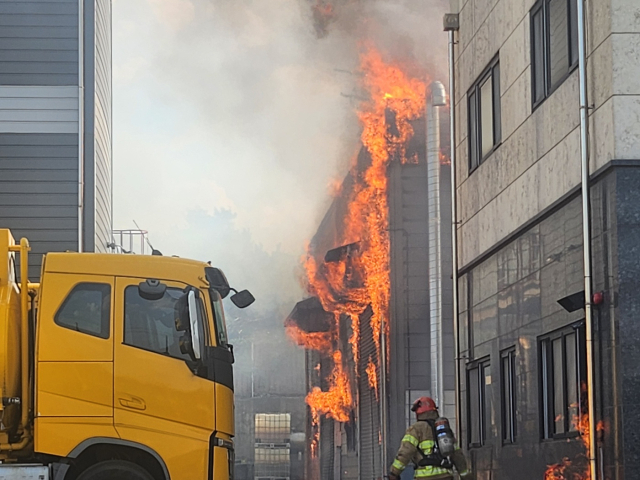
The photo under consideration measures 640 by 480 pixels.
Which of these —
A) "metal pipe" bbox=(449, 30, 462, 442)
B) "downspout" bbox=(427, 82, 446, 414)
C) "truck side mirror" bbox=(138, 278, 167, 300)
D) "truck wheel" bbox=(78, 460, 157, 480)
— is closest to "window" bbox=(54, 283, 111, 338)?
"truck side mirror" bbox=(138, 278, 167, 300)

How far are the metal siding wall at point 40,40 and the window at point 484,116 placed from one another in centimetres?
822

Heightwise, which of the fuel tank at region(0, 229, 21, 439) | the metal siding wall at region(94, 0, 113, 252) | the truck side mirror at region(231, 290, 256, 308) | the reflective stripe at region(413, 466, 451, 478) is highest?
the metal siding wall at region(94, 0, 113, 252)

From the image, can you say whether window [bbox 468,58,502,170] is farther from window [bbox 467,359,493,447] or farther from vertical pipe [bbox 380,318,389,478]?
vertical pipe [bbox 380,318,389,478]

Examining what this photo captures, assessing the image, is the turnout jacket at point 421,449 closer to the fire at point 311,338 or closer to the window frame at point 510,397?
the window frame at point 510,397

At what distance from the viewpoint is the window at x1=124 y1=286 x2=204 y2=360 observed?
38.8 ft

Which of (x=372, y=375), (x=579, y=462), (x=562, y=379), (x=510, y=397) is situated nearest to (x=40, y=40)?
(x=510, y=397)

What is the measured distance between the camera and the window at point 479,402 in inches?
687

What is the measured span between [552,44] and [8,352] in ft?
23.7

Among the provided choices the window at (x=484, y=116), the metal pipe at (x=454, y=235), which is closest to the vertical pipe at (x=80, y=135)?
the metal pipe at (x=454, y=235)

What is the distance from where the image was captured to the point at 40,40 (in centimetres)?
2256

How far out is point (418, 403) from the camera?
11.9m

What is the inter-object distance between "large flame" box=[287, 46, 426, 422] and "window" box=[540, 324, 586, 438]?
16.0 metres

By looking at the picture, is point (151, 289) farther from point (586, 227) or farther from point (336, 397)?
point (336, 397)

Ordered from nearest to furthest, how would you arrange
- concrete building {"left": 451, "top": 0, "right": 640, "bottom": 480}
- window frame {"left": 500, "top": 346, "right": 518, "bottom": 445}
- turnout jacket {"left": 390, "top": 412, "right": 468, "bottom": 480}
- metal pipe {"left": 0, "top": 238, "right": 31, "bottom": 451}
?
1. concrete building {"left": 451, "top": 0, "right": 640, "bottom": 480}
2. turnout jacket {"left": 390, "top": 412, "right": 468, "bottom": 480}
3. metal pipe {"left": 0, "top": 238, "right": 31, "bottom": 451}
4. window frame {"left": 500, "top": 346, "right": 518, "bottom": 445}
